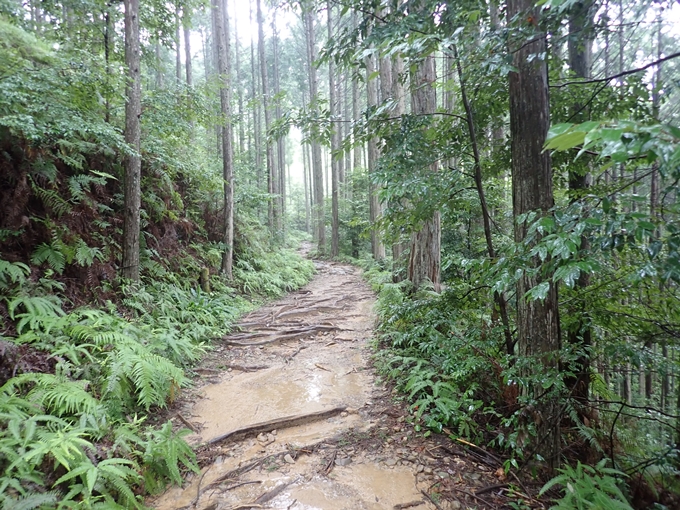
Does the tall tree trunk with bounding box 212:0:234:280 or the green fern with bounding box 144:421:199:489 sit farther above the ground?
the tall tree trunk with bounding box 212:0:234:280

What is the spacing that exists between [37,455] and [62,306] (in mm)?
3137

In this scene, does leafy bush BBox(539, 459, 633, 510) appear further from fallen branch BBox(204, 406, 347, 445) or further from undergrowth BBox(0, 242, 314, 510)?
undergrowth BBox(0, 242, 314, 510)

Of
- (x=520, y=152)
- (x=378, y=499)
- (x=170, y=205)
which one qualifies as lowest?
(x=378, y=499)

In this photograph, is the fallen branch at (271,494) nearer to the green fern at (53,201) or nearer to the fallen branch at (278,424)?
the fallen branch at (278,424)

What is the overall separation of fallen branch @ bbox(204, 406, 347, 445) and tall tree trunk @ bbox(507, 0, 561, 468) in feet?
7.70

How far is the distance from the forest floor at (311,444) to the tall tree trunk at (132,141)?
244cm

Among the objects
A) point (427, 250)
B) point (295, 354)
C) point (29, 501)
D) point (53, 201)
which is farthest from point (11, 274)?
point (427, 250)

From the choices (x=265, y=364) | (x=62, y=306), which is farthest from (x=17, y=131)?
(x=265, y=364)

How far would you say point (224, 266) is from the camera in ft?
33.6

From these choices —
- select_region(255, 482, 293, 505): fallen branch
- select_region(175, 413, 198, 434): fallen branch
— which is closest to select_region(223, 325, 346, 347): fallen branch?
select_region(175, 413, 198, 434): fallen branch

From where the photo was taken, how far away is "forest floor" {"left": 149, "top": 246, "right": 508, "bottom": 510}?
302 centimetres

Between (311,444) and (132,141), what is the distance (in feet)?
20.0

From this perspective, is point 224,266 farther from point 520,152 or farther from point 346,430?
point 520,152

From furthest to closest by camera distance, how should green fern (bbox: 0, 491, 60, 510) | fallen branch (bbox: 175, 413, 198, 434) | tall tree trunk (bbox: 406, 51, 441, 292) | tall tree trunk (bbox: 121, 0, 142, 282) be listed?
tall tree trunk (bbox: 406, 51, 441, 292) → tall tree trunk (bbox: 121, 0, 142, 282) → fallen branch (bbox: 175, 413, 198, 434) → green fern (bbox: 0, 491, 60, 510)
